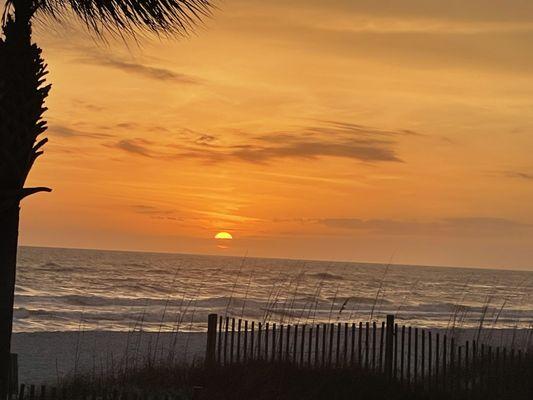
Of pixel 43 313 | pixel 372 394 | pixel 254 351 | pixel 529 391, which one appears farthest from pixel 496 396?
pixel 43 313

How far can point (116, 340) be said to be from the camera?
2383cm

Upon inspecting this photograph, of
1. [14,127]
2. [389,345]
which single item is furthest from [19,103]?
[389,345]

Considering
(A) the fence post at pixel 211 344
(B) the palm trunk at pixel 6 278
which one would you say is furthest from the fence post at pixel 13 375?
(A) the fence post at pixel 211 344

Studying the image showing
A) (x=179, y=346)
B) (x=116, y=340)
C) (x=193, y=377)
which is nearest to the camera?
(x=193, y=377)

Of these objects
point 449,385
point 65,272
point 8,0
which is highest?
point 8,0

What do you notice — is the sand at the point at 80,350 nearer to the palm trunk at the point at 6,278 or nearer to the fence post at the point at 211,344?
the fence post at the point at 211,344

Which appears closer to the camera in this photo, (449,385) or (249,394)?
(249,394)

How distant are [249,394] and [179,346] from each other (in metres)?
12.3

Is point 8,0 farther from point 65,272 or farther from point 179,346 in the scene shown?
point 65,272

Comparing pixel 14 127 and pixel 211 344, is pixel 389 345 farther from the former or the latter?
pixel 14 127

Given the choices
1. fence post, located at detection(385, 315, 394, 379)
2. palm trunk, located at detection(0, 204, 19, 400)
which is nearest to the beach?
fence post, located at detection(385, 315, 394, 379)

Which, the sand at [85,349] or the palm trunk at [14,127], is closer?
the palm trunk at [14,127]

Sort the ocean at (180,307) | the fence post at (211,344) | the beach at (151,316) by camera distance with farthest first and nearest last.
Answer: the ocean at (180,307)
the beach at (151,316)
the fence post at (211,344)

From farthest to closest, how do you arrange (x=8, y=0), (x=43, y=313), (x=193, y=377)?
1. (x=43, y=313)
2. (x=193, y=377)
3. (x=8, y=0)
